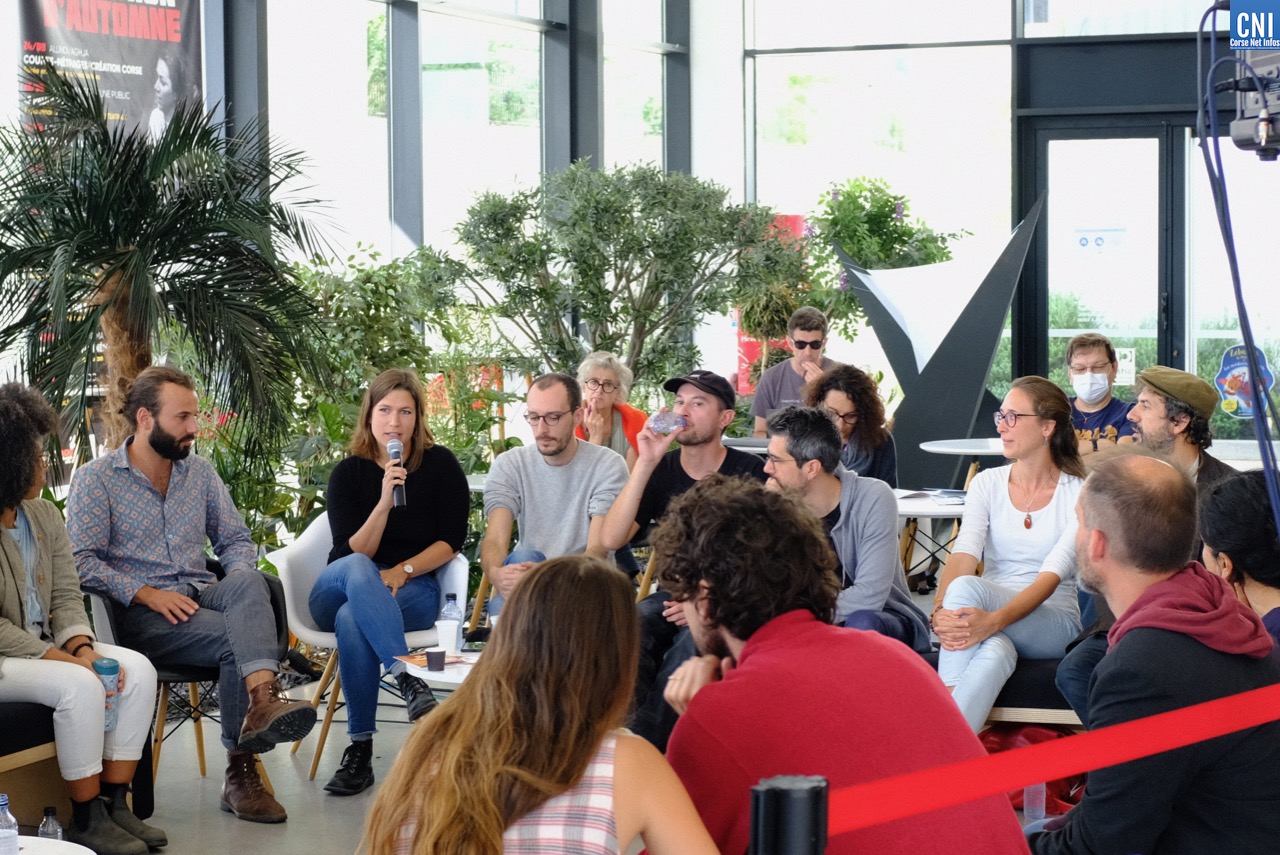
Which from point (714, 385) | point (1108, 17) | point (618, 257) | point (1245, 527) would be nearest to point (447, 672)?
point (714, 385)

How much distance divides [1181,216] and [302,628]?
8598 mm

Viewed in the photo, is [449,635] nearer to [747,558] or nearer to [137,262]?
[137,262]

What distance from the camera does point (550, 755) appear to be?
1.71 m

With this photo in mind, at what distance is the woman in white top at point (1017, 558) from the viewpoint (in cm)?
388

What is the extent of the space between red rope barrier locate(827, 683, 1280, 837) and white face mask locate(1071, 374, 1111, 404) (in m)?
3.96

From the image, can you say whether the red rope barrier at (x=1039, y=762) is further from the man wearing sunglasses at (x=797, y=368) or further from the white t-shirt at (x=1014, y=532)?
the man wearing sunglasses at (x=797, y=368)

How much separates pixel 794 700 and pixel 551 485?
3.11m

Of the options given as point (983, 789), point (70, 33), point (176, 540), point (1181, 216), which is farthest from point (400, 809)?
point (1181, 216)

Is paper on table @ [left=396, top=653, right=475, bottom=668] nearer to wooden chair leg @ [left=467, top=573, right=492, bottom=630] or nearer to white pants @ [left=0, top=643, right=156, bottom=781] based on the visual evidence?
white pants @ [left=0, top=643, right=156, bottom=781]

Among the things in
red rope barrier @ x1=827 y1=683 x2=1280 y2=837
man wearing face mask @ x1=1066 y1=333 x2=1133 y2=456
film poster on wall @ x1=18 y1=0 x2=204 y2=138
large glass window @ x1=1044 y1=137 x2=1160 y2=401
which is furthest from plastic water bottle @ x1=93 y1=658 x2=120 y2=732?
large glass window @ x1=1044 y1=137 x2=1160 y2=401

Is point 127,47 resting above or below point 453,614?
above

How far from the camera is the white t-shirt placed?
419cm

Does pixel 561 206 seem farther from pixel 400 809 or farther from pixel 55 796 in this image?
pixel 400 809

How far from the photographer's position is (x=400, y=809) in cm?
171
